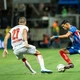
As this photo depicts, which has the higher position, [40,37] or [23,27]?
[23,27]

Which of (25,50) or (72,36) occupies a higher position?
(72,36)

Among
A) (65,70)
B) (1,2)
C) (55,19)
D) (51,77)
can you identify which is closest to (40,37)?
(55,19)

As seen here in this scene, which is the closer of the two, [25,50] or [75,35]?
[25,50]

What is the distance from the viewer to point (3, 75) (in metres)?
15.0

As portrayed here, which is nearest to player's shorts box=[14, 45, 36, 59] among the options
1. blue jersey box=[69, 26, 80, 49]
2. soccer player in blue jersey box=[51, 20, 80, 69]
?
soccer player in blue jersey box=[51, 20, 80, 69]

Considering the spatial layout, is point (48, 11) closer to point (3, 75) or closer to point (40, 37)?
point (40, 37)

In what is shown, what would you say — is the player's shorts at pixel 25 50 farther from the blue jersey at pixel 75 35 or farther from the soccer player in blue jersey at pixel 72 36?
the blue jersey at pixel 75 35

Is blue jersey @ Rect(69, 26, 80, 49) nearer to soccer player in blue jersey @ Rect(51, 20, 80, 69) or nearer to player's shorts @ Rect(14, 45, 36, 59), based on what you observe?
soccer player in blue jersey @ Rect(51, 20, 80, 69)

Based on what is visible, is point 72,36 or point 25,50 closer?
point 25,50

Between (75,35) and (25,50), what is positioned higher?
(75,35)

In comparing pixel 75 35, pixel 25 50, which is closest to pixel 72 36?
pixel 75 35

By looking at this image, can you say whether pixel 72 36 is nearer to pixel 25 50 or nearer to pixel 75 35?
pixel 75 35

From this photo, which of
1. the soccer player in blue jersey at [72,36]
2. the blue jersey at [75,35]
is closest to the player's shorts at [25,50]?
the soccer player in blue jersey at [72,36]

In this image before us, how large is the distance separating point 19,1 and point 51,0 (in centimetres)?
478
